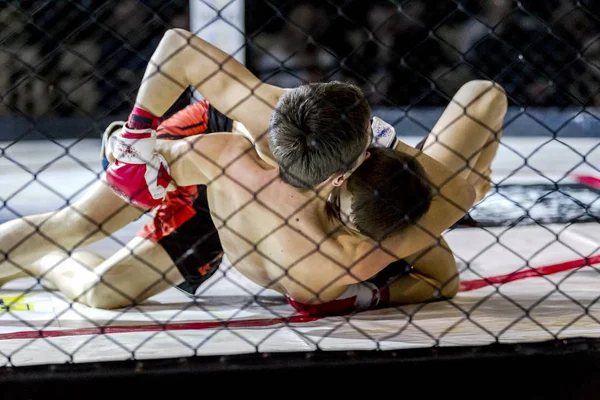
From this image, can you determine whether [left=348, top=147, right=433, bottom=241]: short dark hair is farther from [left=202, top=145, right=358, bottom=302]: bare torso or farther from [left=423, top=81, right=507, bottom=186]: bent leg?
Result: [left=423, top=81, right=507, bottom=186]: bent leg

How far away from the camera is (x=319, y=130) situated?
4.41 ft

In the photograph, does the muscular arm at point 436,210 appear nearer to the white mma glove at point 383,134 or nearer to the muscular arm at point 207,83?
the white mma glove at point 383,134

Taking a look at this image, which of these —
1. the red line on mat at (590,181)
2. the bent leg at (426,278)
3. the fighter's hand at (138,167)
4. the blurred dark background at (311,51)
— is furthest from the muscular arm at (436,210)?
the blurred dark background at (311,51)

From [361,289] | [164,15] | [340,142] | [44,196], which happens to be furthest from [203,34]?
[340,142]

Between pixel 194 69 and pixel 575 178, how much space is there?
82.9 inches

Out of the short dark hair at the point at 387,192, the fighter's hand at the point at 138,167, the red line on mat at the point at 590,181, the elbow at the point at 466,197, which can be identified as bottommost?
the fighter's hand at the point at 138,167

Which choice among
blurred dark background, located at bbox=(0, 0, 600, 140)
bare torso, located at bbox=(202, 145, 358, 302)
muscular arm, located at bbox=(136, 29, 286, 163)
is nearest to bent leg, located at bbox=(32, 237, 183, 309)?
bare torso, located at bbox=(202, 145, 358, 302)

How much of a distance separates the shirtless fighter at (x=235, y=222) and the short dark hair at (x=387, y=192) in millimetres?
45

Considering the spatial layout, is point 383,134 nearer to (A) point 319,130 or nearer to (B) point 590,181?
(A) point 319,130

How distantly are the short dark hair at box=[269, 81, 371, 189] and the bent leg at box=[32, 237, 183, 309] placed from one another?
1.97 ft

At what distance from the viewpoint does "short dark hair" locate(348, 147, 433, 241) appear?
147 centimetres

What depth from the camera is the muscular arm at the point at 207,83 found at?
60.3 inches

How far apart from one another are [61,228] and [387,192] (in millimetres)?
759

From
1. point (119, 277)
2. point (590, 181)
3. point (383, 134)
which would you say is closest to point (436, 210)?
point (383, 134)
